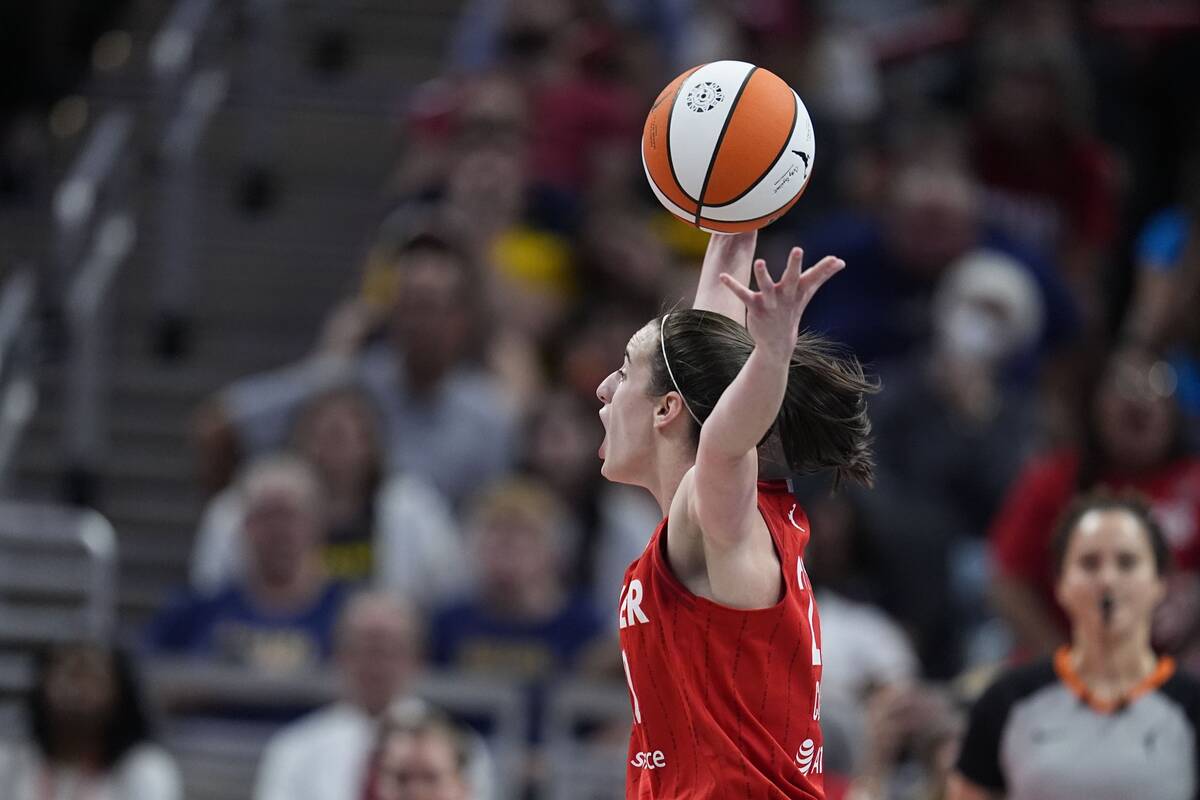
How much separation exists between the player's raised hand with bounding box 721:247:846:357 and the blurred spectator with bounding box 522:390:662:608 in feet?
16.0

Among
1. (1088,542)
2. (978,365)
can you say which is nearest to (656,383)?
(1088,542)

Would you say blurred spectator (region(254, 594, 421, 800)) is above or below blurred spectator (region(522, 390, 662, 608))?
below

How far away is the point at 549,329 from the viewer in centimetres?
1025

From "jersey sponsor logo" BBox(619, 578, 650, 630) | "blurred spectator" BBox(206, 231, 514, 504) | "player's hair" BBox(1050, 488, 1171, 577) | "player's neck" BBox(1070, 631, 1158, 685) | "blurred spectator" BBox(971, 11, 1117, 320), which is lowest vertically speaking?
"jersey sponsor logo" BBox(619, 578, 650, 630)

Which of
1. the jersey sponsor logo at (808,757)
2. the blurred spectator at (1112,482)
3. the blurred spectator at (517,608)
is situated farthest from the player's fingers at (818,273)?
the blurred spectator at (517,608)

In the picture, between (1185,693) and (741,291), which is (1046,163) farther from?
(741,291)

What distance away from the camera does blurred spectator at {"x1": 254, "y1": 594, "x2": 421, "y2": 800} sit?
7.95m

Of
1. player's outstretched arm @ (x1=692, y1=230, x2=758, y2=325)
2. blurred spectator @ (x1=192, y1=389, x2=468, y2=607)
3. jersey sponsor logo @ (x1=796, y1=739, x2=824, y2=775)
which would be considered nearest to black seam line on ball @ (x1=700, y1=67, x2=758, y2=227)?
player's outstretched arm @ (x1=692, y1=230, x2=758, y2=325)

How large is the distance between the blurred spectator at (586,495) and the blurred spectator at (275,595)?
992 millimetres

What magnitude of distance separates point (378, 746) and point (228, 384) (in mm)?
4163

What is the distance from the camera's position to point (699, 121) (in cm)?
484

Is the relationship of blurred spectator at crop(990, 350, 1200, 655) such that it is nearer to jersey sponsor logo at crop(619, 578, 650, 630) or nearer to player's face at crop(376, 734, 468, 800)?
player's face at crop(376, 734, 468, 800)

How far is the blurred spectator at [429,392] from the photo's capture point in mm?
9500

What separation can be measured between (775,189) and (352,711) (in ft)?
13.1
